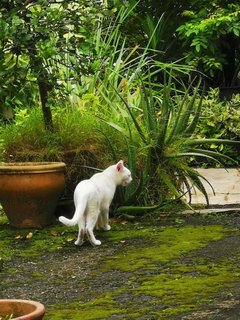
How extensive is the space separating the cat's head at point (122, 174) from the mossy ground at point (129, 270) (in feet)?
1.20

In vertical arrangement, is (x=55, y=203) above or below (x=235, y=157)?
above

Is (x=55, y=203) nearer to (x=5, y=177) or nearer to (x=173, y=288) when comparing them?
(x=5, y=177)

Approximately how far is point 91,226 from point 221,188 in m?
2.96

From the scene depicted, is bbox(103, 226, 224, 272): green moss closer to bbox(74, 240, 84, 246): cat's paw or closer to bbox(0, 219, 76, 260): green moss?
bbox(74, 240, 84, 246): cat's paw

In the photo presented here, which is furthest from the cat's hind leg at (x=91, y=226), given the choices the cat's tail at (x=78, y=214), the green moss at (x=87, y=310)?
the green moss at (x=87, y=310)

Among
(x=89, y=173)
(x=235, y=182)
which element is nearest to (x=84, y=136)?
(x=89, y=173)

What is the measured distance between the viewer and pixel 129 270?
4961mm

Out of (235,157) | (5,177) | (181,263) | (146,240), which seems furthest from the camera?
(235,157)

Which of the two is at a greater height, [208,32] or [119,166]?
[208,32]

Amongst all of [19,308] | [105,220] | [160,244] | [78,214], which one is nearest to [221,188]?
[105,220]

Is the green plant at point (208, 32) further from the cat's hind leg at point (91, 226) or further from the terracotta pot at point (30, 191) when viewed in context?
the cat's hind leg at point (91, 226)

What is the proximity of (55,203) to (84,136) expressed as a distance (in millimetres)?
661

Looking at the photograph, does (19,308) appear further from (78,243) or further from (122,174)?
(122,174)

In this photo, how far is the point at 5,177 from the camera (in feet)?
21.1
